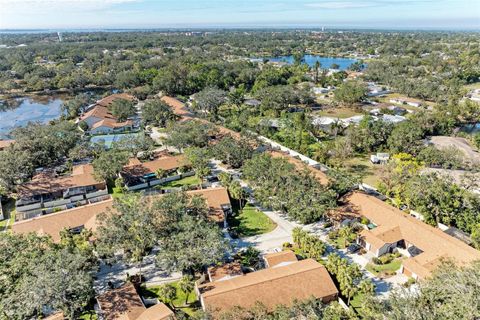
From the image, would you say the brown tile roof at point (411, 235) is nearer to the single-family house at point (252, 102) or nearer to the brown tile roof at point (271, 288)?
the brown tile roof at point (271, 288)

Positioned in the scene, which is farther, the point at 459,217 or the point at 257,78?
the point at 257,78

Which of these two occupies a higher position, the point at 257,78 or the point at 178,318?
the point at 257,78

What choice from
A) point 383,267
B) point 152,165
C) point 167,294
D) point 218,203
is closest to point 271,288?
point 167,294

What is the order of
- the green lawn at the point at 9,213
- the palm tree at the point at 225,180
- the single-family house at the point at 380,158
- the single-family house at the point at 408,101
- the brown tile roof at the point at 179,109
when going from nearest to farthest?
the green lawn at the point at 9,213 → the palm tree at the point at 225,180 → the single-family house at the point at 380,158 → the brown tile roof at the point at 179,109 → the single-family house at the point at 408,101

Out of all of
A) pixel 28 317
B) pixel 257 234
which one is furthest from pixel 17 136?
pixel 257 234

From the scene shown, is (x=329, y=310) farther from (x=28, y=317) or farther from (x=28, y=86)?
(x=28, y=86)

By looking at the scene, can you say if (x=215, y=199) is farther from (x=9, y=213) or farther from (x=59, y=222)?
(x=9, y=213)

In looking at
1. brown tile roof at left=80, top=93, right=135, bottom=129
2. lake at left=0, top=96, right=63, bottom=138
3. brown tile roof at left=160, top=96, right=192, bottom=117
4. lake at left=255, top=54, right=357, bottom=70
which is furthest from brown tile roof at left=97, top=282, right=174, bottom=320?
lake at left=255, top=54, right=357, bottom=70

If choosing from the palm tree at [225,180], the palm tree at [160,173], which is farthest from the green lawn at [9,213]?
the palm tree at [225,180]
